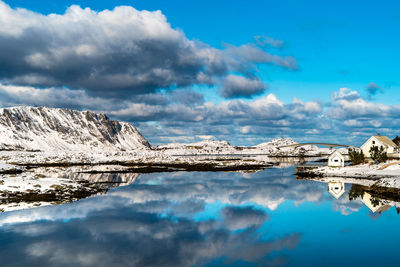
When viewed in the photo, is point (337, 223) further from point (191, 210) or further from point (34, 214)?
point (34, 214)

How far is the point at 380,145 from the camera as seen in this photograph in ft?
282

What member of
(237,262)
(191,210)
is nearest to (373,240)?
(237,262)

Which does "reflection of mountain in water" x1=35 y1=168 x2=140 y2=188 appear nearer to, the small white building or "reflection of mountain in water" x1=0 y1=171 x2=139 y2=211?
"reflection of mountain in water" x1=0 y1=171 x2=139 y2=211

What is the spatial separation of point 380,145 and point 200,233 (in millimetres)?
77888

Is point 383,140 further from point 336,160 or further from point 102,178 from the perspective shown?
point 102,178

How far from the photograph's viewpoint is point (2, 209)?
1225 inches

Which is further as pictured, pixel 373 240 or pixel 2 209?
pixel 2 209

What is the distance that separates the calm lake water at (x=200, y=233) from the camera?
19.9 m

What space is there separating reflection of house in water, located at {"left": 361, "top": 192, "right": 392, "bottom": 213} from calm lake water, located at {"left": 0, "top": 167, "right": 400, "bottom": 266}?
2.31 ft

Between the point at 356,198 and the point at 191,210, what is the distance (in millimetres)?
22611

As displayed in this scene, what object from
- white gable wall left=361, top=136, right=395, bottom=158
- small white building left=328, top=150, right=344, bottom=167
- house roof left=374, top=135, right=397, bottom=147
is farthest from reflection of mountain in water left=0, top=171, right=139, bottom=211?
house roof left=374, top=135, right=397, bottom=147

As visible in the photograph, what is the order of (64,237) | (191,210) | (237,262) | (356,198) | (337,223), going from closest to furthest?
(237,262) → (64,237) → (337,223) → (191,210) → (356,198)

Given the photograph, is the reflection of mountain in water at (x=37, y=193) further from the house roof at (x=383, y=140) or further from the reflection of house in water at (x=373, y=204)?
the house roof at (x=383, y=140)

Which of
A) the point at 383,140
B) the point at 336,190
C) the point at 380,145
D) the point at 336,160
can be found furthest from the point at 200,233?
the point at 383,140
